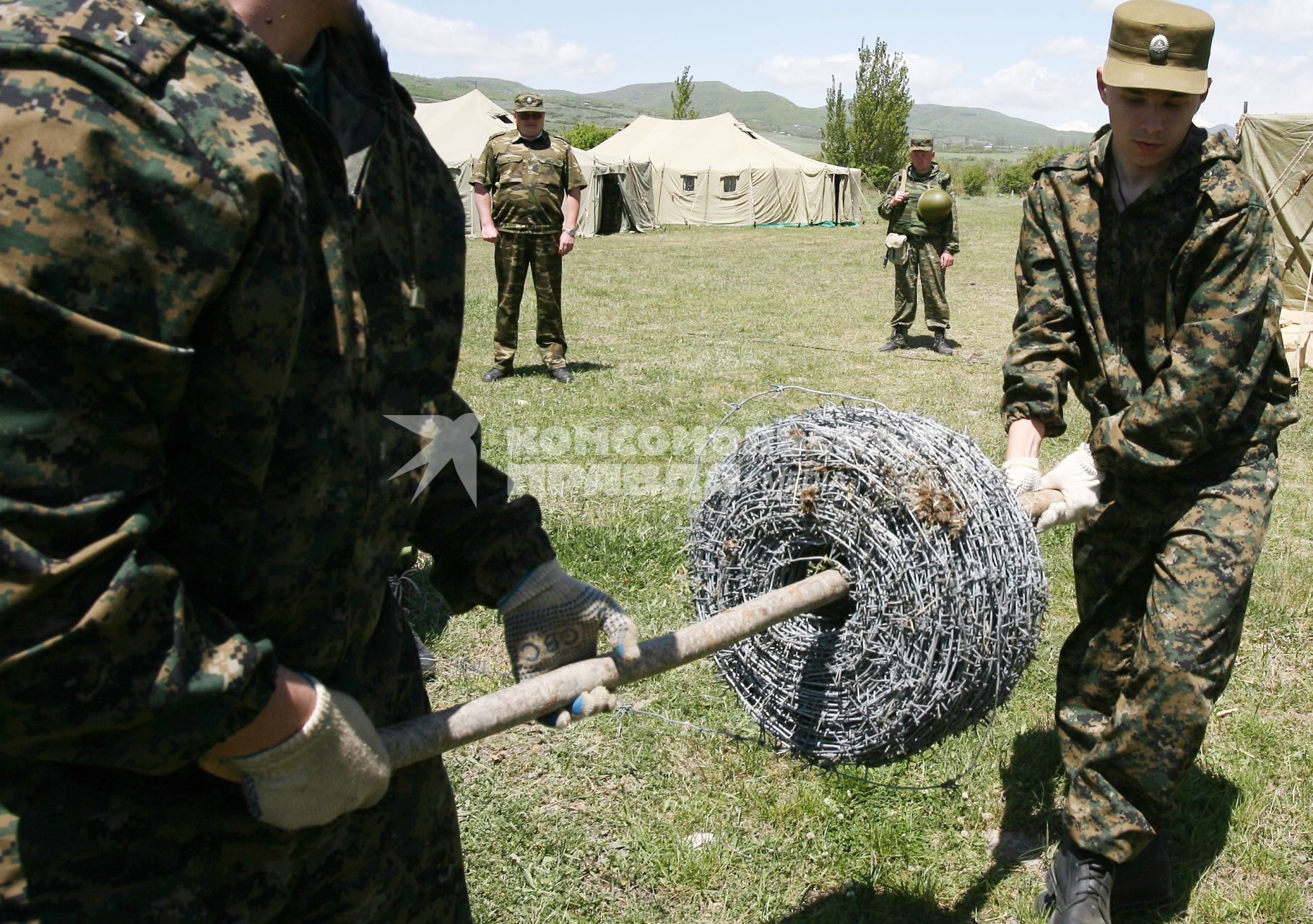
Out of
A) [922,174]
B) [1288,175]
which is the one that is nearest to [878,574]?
[922,174]

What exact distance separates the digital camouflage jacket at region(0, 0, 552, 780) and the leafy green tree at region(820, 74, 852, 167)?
6084cm

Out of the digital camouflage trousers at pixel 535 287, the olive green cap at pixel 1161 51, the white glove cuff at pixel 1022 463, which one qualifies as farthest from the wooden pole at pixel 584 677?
the digital camouflage trousers at pixel 535 287

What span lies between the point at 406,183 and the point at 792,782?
266cm

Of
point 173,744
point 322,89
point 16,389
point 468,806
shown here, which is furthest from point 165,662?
point 468,806

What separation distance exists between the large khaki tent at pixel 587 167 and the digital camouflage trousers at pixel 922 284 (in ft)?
57.2

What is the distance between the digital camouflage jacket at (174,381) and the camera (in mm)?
1205

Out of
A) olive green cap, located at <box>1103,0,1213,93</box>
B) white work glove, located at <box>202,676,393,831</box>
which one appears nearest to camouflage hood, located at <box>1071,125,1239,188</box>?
olive green cap, located at <box>1103,0,1213,93</box>

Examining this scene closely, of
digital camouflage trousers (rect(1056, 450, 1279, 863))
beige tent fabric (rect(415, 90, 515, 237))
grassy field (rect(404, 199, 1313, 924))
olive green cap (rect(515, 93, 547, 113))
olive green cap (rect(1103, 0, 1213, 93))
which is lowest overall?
grassy field (rect(404, 199, 1313, 924))

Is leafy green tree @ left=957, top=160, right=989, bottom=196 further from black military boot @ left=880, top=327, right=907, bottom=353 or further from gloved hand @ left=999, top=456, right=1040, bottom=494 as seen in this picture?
gloved hand @ left=999, top=456, right=1040, bottom=494

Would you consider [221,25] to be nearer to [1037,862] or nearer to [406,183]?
[406,183]

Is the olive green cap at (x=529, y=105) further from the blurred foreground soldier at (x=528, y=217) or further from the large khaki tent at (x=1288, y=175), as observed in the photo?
the large khaki tent at (x=1288, y=175)

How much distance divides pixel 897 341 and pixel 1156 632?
9.79 metres

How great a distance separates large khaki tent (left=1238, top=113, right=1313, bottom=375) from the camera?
1438 centimetres

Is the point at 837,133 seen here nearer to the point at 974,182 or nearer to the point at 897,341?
the point at 974,182
